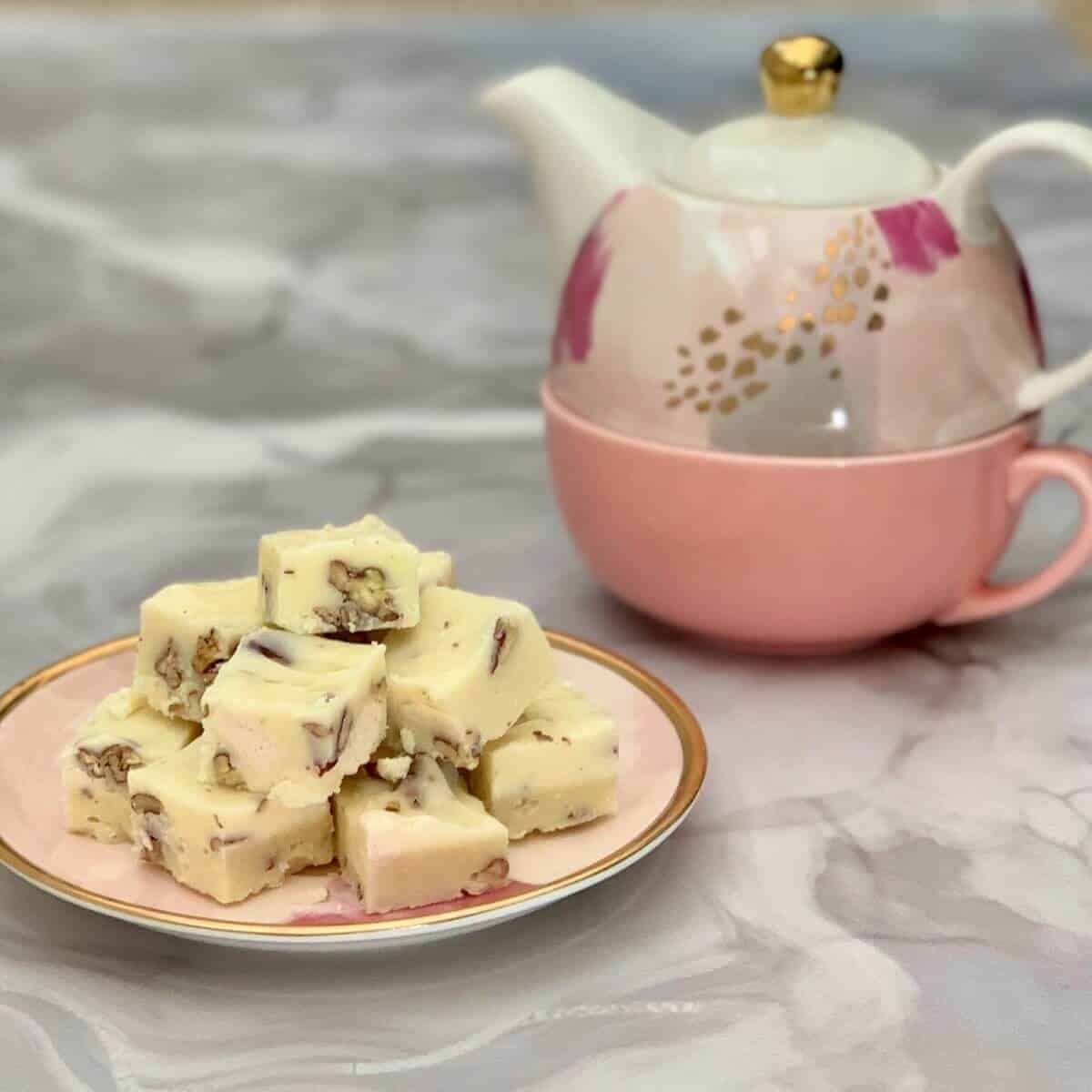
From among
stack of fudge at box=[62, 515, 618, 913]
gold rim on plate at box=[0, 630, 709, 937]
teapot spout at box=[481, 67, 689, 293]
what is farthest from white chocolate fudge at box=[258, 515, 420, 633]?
teapot spout at box=[481, 67, 689, 293]

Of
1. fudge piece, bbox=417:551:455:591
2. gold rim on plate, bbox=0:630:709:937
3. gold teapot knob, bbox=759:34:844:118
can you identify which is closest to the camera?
gold rim on plate, bbox=0:630:709:937

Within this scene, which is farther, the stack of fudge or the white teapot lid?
the white teapot lid

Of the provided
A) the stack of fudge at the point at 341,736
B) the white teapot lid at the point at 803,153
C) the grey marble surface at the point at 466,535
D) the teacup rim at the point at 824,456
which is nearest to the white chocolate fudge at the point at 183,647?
the stack of fudge at the point at 341,736

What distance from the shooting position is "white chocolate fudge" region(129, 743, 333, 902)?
0.65 m

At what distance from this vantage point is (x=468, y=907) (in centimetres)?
64

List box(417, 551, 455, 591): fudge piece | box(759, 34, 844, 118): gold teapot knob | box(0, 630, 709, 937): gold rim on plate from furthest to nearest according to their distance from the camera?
box(759, 34, 844, 118): gold teapot knob → box(417, 551, 455, 591): fudge piece → box(0, 630, 709, 937): gold rim on plate

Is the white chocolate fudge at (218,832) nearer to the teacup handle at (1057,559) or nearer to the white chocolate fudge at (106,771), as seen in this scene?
the white chocolate fudge at (106,771)

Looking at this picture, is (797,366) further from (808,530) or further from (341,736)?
(341,736)

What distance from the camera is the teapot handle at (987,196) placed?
2.74ft

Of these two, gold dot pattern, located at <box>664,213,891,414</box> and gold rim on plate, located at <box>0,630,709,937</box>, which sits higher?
gold dot pattern, located at <box>664,213,891,414</box>

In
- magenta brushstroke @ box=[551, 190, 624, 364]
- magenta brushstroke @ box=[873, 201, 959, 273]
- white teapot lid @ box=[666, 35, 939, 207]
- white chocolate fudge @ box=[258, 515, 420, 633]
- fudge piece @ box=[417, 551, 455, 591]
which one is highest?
white teapot lid @ box=[666, 35, 939, 207]

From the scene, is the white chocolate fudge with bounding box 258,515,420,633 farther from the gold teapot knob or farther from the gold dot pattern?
the gold teapot knob

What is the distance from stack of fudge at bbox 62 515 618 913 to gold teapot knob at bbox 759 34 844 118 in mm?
330

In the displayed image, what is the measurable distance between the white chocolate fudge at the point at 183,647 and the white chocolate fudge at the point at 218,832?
1.5 inches
